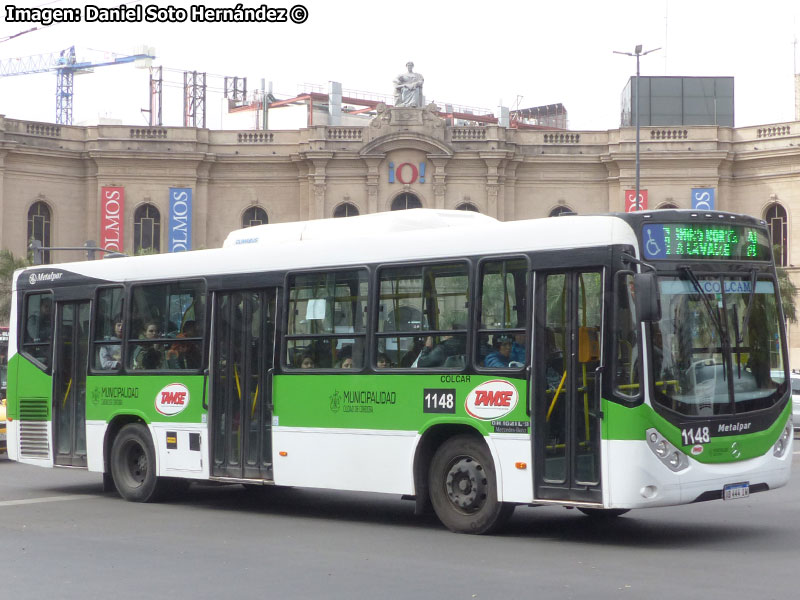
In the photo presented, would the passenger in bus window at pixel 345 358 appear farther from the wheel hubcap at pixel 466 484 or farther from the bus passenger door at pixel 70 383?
the bus passenger door at pixel 70 383

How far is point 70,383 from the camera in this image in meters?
14.9

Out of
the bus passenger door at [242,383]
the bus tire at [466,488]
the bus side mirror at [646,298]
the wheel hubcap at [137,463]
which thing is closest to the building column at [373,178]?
the wheel hubcap at [137,463]

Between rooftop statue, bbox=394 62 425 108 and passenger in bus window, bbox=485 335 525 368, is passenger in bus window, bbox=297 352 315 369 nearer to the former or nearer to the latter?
passenger in bus window, bbox=485 335 525 368

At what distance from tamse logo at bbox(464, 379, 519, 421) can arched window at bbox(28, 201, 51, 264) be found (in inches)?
1796

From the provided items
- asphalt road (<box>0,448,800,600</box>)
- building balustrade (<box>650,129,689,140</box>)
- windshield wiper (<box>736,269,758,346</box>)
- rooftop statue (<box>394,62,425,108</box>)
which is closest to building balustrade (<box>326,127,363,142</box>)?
rooftop statue (<box>394,62,425,108</box>)

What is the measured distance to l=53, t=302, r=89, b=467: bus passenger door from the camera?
14742 millimetres

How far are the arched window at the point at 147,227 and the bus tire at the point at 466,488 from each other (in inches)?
1735

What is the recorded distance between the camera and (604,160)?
54719 mm

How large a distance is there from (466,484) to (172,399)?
4141 millimetres

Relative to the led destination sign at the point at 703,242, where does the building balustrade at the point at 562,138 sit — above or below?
above

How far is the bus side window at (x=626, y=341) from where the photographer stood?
32.1ft

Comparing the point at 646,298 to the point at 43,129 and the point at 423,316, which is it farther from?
the point at 43,129

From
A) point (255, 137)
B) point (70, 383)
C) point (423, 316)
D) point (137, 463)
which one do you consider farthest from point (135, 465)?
point (255, 137)

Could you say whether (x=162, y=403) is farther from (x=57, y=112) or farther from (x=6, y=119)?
(x=57, y=112)
